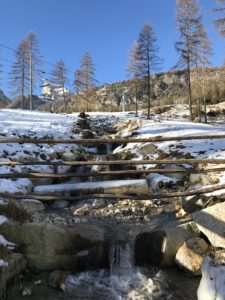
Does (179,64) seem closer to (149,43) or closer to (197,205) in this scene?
(149,43)

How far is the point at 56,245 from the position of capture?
23.4 feet

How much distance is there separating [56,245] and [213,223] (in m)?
3.06

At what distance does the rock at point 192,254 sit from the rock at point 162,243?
165 millimetres

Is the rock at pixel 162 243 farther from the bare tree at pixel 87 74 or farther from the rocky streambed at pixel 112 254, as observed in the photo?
the bare tree at pixel 87 74

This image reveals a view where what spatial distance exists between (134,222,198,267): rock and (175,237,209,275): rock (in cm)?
17

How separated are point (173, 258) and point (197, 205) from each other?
139 centimetres

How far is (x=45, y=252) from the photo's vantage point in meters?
7.04

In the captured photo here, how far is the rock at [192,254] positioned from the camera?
6766mm

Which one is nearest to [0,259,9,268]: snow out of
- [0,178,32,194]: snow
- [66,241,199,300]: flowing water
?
[66,241,199,300]: flowing water

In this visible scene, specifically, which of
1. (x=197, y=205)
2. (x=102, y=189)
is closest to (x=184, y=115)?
(x=102, y=189)

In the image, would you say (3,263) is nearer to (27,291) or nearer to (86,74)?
(27,291)

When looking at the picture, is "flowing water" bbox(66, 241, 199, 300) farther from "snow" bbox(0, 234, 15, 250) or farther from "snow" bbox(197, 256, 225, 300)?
"snow" bbox(0, 234, 15, 250)

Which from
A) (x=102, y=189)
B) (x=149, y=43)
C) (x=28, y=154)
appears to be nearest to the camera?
(x=102, y=189)

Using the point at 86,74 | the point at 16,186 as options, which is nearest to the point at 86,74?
the point at 86,74
